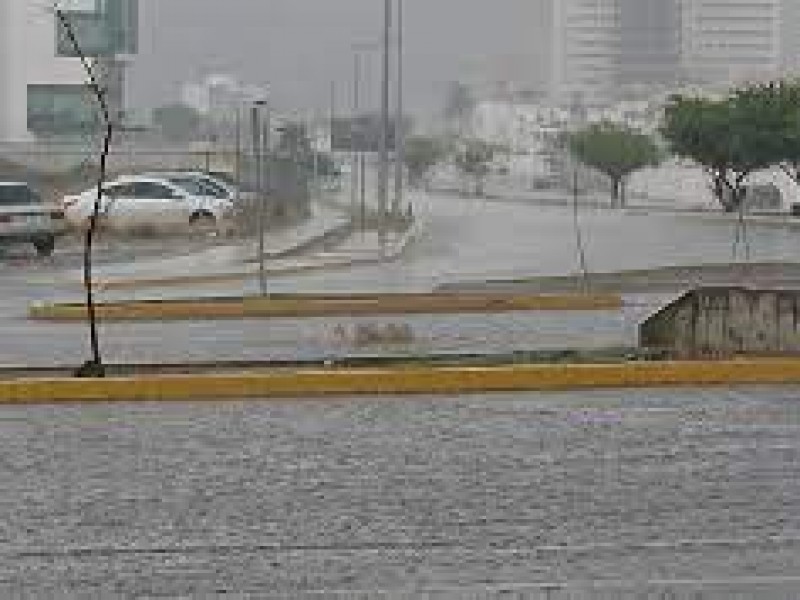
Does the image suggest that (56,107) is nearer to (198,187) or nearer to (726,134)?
(726,134)

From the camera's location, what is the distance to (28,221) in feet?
127

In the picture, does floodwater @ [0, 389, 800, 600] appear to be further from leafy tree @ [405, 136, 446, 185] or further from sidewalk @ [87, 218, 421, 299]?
leafy tree @ [405, 136, 446, 185]

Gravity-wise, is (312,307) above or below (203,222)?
below

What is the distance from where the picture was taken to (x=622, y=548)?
8.55 metres

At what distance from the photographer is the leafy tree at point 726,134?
2655 inches

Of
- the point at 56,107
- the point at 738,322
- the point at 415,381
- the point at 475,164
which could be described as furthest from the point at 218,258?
the point at 475,164

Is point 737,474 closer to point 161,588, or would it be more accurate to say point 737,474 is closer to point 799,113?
point 161,588

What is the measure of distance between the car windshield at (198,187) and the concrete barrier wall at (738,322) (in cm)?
3299

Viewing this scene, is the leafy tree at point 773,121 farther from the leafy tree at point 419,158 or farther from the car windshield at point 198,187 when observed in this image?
the leafy tree at point 419,158

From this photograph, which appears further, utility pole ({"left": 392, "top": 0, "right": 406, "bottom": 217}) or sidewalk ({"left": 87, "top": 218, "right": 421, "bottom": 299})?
utility pole ({"left": 392, "top": 0, "right": 406, "bottom": 217})

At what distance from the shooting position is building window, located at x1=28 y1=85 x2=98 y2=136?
403 ft

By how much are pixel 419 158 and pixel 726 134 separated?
8683cm

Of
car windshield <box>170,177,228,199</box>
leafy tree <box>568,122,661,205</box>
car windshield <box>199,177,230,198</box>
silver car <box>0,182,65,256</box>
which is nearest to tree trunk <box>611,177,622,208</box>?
leafy tree <box>568,122,661,205</box>

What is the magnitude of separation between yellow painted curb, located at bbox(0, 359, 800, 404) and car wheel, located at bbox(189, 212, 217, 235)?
106ft
